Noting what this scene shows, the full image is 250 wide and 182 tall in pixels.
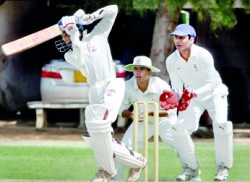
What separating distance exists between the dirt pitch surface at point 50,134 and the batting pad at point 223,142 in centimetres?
560

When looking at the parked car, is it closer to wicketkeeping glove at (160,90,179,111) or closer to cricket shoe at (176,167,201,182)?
cricket shoe at (176,167,201,182)

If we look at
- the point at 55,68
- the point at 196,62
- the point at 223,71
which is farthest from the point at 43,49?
the point at 196,62

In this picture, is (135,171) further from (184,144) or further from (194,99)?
(194,99)

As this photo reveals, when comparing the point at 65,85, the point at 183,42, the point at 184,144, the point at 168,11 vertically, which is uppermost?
the point at 168,11

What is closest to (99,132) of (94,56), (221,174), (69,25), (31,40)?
(94,56)

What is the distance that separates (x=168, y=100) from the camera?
1011 centimetres

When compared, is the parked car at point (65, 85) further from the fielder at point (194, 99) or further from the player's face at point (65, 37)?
the player's face at point (65, 37)

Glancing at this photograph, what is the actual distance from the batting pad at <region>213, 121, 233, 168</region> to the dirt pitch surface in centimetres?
560

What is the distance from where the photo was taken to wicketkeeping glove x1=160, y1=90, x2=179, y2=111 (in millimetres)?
10094

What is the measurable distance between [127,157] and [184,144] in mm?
1362

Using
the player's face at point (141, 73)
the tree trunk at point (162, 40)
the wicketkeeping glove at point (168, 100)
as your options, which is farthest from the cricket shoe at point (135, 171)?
the tree trunk at point (162, 40)

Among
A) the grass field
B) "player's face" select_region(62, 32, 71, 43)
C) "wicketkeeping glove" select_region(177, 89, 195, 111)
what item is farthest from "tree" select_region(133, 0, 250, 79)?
"player's face" select_region(62, 32, 71, 43)

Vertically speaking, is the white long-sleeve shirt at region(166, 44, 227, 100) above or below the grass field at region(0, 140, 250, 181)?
above

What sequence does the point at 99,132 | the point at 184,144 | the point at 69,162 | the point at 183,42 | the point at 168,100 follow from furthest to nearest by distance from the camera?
the point at 69,162, the point at 184,144, the point at 183,42, the point at 168,100, the point at 99,132
